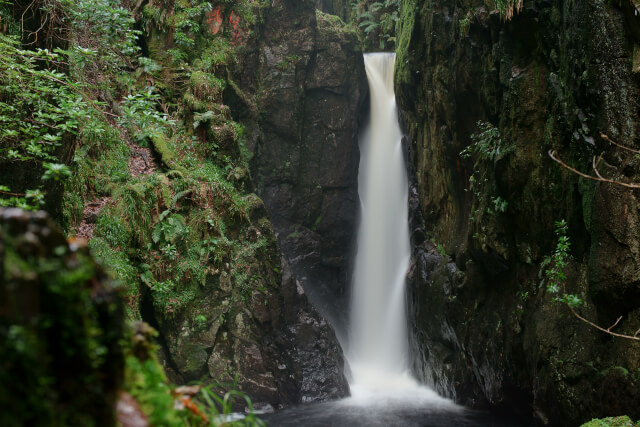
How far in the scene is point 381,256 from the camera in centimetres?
1645

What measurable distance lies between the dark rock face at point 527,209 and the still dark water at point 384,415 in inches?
19.8

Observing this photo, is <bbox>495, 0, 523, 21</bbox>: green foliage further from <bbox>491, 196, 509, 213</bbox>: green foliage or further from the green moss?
the green moss

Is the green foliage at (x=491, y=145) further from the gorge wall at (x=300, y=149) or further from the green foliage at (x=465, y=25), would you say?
the gorge wall at (x=300, y=149)

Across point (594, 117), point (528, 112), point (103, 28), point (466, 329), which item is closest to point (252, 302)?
point (466, 329)

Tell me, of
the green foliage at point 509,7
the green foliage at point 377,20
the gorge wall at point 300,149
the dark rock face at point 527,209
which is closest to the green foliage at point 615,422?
the dark rock face at point 527,209

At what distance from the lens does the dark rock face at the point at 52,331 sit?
108 cm

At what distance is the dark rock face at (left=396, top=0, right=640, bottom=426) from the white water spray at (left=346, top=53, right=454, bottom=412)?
1.51m

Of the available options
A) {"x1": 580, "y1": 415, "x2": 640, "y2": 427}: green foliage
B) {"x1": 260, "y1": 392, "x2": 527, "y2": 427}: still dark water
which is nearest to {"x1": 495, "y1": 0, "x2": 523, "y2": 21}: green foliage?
{"x1": 580, "y1": 415, "x2": 640, "y2": 427}: green foliage

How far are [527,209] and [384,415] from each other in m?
5.50

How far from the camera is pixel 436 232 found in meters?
12.6

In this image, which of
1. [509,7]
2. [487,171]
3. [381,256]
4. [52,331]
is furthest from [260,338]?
[52,331]

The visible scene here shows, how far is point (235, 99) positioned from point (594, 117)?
11.2 metres

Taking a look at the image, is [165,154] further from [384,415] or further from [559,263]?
[559,263]

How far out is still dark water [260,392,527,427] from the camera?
9.03m
